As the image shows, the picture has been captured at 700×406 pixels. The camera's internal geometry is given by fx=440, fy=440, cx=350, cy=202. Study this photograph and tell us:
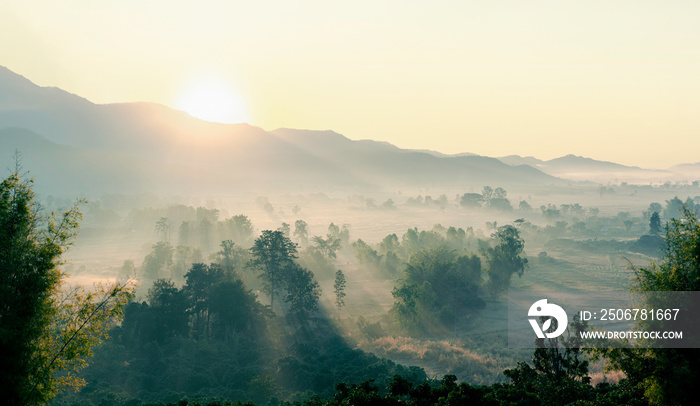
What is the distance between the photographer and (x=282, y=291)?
237 ft

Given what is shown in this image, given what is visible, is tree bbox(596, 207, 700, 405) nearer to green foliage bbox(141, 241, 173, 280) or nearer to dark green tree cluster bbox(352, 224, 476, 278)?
dark green tree cluster bbox(352, 224, 476, 278)

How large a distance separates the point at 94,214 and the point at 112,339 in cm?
14595

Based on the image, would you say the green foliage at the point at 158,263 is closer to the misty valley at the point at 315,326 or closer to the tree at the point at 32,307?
the misty valley at the point at 315,326

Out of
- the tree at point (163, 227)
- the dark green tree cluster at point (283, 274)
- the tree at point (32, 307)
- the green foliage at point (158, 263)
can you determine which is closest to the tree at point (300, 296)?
the dark green tree cluster at point (283, 274)

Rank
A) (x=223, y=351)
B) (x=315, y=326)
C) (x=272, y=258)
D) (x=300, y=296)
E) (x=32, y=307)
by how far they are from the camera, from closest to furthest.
Answer: 1. (x=32, y=307)
2. (x=223, y=351)
3. (x=315, y=326)
4. (x=300, y=296)
5. (x=272, y=258)

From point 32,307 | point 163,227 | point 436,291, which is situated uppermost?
point 32,307

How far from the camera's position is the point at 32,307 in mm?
17609

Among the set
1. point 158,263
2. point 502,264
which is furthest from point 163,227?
point 502,264

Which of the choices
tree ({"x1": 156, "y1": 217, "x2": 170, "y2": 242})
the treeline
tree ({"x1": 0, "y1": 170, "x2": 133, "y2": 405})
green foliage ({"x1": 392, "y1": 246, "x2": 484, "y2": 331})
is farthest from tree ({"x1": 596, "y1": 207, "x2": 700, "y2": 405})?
tree ({"x1": 156, "y1": 217, "x2": 170, "y2": 242})

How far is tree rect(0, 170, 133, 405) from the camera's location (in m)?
17.0

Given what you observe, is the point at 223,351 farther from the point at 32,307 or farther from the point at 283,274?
the point at 32,307

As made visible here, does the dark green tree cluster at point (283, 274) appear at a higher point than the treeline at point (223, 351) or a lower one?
higher

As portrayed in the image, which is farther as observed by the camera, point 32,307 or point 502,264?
point 502,264

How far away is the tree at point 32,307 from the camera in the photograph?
1700 cm
